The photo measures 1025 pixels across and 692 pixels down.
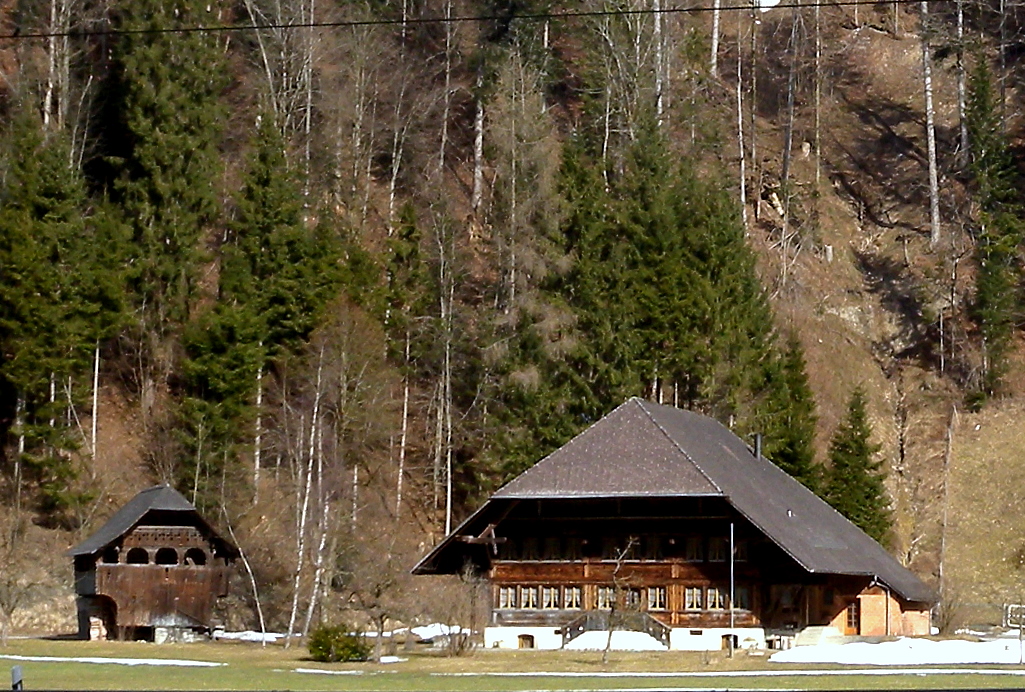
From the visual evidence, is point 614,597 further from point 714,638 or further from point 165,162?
point 165,162

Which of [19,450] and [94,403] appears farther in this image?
[94,403]

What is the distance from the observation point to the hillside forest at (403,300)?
187 feet

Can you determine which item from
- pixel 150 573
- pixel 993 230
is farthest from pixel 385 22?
pixel 993 230

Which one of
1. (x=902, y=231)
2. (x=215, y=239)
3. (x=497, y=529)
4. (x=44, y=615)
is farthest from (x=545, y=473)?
(x=902, y=231)

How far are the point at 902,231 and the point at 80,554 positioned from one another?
4613 centimetres

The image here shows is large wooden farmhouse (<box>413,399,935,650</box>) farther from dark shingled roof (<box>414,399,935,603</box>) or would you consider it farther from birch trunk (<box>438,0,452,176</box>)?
birch trunk (<box>438,0,452,176</box>)

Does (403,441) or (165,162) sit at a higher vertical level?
(165,162)

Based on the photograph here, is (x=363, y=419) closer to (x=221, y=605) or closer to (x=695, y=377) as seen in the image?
(x=221, y=605)

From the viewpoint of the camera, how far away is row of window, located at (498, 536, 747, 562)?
154ft

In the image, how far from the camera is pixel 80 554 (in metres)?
49.8

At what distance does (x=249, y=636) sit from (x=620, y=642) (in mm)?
12286

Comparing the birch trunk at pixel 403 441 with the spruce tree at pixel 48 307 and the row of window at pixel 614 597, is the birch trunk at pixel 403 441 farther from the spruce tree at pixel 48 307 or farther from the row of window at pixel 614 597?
the row of window at pixel 614 597

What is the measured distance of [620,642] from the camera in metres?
45.8

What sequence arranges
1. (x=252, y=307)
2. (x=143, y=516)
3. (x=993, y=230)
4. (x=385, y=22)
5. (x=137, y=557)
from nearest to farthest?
(x=385, y=22) → (x=143, y=516) → (x=137, y=557) → (x=252, y=307) → (x=993, y=230)
